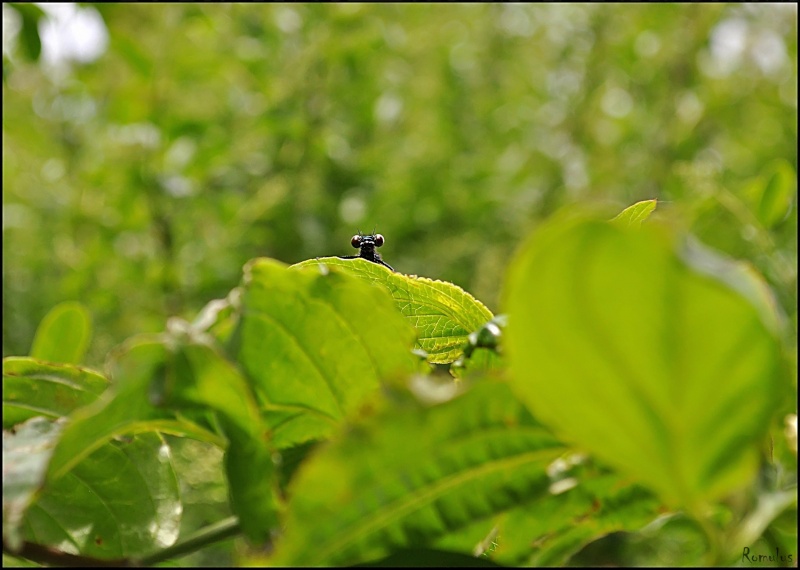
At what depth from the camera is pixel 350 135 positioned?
1940mm

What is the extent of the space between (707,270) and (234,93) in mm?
2084

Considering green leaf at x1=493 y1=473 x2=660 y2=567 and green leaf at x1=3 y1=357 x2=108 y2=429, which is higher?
green leaf at x1=3 y1=357 x2=108 y2=429

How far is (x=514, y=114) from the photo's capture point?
2.21 m

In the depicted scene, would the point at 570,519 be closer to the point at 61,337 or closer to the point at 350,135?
the point at 61,337

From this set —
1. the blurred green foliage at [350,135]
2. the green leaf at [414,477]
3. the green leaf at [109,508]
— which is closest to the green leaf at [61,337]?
the green leaf at [109,508]

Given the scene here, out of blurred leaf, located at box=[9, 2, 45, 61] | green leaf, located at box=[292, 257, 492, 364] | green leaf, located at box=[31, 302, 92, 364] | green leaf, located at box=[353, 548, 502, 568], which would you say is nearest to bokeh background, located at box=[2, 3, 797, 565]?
blurred leaf, located at box=[9, 2, 45, 61]

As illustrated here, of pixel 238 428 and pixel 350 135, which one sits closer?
pixel 238 428

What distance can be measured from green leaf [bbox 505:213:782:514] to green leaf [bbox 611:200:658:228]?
139 mm

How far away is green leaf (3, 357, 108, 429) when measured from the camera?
28 centimetres

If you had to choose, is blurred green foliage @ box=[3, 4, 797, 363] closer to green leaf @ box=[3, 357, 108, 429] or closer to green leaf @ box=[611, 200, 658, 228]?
green leaf @ box=[611, 200, 658, 228]

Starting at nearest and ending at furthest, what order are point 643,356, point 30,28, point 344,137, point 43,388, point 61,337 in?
point 643,356 → point 43,388 → point 61,337 → point 30,28 → point 344,137

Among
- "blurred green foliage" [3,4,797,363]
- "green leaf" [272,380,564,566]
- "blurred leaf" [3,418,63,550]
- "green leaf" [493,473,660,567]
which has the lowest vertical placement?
"green leaf" [493,473,660,567]

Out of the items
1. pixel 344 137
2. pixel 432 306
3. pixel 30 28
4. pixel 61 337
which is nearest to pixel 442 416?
pixel 432 306

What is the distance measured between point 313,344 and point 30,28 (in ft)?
4.74
